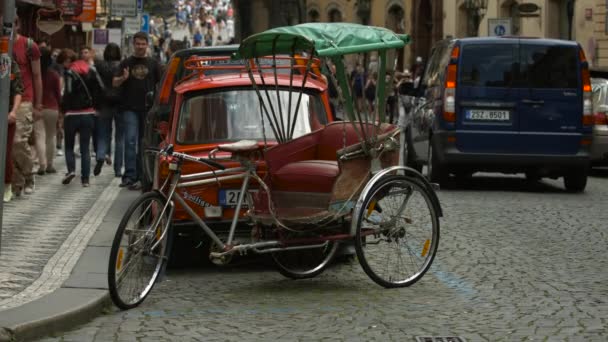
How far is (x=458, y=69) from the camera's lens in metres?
18.1

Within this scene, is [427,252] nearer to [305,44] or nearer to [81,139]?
[305,44]

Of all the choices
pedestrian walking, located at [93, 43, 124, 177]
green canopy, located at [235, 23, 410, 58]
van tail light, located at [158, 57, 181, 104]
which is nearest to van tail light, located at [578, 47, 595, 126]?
pedestrian walking, located at [93, 43, 124, 177]

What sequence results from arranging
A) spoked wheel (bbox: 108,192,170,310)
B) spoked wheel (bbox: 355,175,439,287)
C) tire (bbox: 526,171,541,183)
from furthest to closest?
tire (bbox: 526,171,541,183), spoked wheel (bbox: 355,175,439,287), spoked wheel (bbox: 108,192,170,310)

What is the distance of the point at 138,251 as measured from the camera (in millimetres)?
9031

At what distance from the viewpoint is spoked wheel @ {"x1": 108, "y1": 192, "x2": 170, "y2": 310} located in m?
8.76

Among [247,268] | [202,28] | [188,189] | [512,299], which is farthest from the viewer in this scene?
[202,28]

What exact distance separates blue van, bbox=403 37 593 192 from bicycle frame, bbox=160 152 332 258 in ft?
27.9

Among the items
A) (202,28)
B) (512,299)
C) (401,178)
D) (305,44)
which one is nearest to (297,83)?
(305,44)

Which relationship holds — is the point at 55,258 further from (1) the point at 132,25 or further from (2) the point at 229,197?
(1) the point at 132,25

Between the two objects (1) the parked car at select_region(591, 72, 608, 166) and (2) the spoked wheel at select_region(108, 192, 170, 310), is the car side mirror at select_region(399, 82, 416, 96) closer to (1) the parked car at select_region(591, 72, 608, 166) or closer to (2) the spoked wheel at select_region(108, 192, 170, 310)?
(1) the parked car at select_region(591, 72, 608, 166)

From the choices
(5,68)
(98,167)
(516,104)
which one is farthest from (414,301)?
(98,167)

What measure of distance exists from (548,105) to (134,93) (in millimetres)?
5055

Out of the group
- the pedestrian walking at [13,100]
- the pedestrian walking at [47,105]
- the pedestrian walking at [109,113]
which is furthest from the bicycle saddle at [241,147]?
the pedestrian walking at [47,105]

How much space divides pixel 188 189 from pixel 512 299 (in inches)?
91.9
